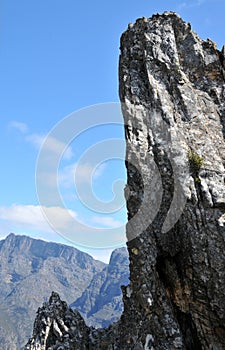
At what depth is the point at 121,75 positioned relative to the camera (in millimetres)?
29156

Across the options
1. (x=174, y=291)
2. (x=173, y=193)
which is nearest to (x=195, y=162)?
(x=173, y=193)

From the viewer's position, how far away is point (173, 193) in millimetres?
23062

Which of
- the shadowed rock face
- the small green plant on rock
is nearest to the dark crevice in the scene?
the shadowed rock face

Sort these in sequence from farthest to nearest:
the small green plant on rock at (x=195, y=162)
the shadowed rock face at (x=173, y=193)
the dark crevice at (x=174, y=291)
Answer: the small green plant on rock at (x=195, y=162) < the dark crevice at (x=174, y=291) < the shadowed rock face at (x=173, y=193)

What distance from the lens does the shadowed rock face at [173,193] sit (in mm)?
21188

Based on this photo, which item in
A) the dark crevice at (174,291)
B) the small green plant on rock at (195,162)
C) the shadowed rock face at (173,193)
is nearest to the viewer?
the shadowed rock face at (173,193)

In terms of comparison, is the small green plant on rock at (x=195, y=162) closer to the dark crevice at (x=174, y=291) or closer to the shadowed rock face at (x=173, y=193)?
the shadowed rock face at (x=173, y=193)

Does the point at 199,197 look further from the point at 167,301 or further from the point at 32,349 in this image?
the point at 32,349

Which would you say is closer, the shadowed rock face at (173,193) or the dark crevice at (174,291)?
the shadowed rock face at (173,193)

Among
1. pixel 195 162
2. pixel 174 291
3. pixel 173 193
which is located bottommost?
pixel 174 291

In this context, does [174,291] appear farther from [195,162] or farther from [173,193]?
[195,162]

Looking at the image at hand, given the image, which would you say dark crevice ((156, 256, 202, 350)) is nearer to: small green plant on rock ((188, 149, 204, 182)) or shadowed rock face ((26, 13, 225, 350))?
shadowed rock face ((26, 13, 225, 350))

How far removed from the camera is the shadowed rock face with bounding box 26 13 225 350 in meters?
21.2

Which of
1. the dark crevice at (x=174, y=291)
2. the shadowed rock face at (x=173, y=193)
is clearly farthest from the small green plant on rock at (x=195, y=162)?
the dark crevice at (x=174, y=291)
